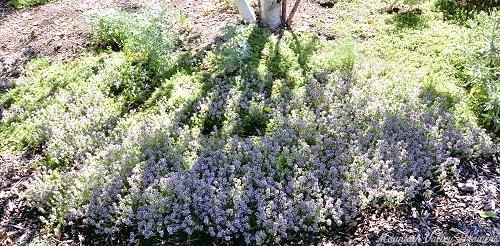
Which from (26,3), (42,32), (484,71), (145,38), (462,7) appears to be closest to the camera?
(484,71)

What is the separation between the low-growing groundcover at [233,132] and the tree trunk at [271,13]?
24 centimetres

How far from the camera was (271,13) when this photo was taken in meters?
7.23

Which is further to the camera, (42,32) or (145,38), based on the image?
(42,32)

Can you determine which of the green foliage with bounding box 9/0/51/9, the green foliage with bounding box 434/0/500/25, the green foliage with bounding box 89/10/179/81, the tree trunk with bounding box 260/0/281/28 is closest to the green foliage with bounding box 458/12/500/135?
the green foliage with bounding box 434/0/500/25

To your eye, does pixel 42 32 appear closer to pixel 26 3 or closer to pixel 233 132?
pixel 26 3

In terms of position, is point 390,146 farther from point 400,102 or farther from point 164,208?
point 164,208

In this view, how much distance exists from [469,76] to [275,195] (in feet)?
10.2

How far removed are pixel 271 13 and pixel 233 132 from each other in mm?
2429

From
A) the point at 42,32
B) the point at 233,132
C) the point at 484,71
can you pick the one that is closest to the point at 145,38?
the point at 233,132

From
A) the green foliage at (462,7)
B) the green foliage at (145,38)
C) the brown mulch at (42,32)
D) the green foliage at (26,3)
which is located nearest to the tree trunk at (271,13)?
the green foliage at (145,38)

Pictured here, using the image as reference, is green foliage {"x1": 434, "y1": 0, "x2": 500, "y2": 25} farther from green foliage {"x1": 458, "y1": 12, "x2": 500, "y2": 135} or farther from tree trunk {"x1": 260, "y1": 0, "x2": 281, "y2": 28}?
tree trunk {"x1": 260, "y1": 0, "x2": 281, "y2": 28}

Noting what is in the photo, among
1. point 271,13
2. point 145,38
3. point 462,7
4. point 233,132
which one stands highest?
point 462,7

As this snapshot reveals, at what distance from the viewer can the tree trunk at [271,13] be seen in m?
7.15

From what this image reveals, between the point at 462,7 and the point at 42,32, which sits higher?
the point at 462,7
